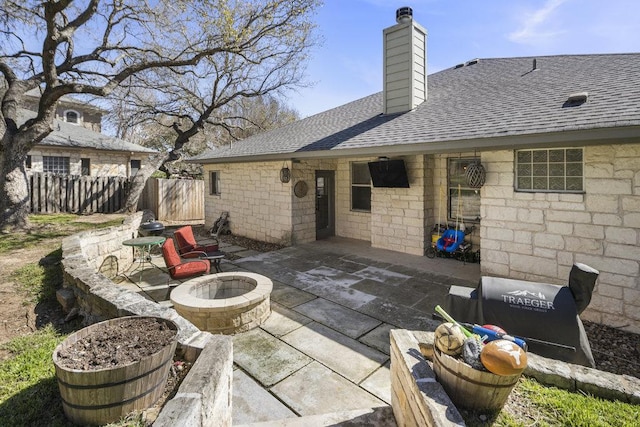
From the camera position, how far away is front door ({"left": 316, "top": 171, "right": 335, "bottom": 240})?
9562 millimetres

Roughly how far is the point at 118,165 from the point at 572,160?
2088cm

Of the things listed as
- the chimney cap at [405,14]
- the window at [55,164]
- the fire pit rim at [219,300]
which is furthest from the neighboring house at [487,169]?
the window at [55,164]

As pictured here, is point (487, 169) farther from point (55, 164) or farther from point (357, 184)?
point (55, 164)

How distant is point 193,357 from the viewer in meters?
2.48

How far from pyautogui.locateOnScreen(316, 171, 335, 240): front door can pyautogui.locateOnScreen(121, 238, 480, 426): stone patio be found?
208cm

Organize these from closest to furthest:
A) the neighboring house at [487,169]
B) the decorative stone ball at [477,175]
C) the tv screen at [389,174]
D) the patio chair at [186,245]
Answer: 1. the neighboring house at [487,169]
2. the decorative stone ball at [477,175]
3. the patio chair at [186,245]
4. the tv screen at [389,174]

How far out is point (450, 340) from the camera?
6.40ft

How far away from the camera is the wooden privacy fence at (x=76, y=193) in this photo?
12.4 metres

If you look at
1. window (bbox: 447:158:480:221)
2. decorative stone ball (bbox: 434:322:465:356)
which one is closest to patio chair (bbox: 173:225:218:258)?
decorative stone ball (bbox: 434:322:465:356)

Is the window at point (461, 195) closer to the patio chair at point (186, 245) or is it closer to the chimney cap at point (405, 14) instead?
the chimney cap at point (405, 14)

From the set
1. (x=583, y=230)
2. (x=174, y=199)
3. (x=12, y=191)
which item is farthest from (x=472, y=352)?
(x=174, y=199)

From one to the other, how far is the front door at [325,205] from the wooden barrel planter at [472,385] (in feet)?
25.0

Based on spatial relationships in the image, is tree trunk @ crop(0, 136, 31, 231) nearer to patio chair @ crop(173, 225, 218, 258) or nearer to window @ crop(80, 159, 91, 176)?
patio chair @ crop(173, 225, 218, 258)

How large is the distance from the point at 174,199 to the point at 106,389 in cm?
1302
